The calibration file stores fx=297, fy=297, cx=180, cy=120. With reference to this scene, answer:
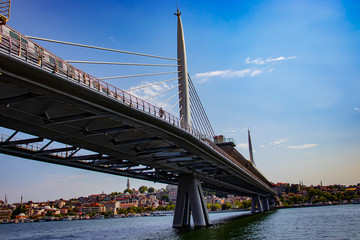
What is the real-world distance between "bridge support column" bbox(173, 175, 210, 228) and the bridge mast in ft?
41.3

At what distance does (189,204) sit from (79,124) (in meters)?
25.4

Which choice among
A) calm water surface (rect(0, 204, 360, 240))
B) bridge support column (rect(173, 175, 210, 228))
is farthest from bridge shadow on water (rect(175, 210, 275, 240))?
bridge support column (rect(173, 175, 210, 228))

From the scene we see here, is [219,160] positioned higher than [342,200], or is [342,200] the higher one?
[219,160]

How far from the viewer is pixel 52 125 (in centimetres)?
2467

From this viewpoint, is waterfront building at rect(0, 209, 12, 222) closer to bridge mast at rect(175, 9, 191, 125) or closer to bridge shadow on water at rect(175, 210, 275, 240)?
bridge shadow on water at rect(175, 210, 275, 240)

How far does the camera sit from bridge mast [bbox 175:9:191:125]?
38.2 meters

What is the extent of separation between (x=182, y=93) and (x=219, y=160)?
10597mm

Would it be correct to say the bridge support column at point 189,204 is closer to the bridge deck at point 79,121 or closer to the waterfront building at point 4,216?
the bridge deck at point 79,121

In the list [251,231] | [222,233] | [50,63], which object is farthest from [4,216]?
[50,63]

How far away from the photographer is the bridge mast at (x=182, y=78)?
38.2 meters

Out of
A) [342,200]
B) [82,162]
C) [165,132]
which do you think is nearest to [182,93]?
[165,132]

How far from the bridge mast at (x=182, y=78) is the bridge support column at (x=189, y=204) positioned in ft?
41.3

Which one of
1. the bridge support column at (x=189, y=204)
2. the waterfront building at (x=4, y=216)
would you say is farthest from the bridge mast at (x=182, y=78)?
the waterfront building at (x=4, y=216)

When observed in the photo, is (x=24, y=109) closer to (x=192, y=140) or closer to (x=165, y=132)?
(x=165, y=132)
